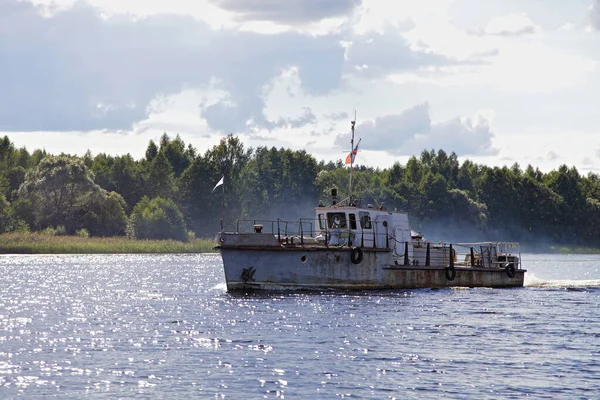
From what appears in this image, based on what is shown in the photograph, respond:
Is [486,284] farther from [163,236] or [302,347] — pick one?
[163,236]

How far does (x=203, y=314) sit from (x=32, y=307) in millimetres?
9235

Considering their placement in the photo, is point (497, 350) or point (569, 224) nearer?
point (497, 350)

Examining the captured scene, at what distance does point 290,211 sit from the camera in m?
159

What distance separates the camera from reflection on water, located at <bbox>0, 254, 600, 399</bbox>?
25.5 meters

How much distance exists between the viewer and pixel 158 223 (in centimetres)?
12556

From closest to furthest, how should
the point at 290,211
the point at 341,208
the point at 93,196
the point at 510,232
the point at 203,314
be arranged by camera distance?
the point at 203,314, the point at 341,208, the point at 93,196, the point at 290,211, the point at 510,232

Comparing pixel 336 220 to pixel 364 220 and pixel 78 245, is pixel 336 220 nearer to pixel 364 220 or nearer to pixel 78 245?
pixel 364 220

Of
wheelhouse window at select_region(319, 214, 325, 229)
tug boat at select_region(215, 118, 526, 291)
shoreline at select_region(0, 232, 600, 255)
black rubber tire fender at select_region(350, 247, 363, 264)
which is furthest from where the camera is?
shoreline at select_region(0, 232, 600, 255)

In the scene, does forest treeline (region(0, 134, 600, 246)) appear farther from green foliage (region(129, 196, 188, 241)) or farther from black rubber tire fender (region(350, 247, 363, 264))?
black rubber tire fender (region(350, 247, 363, 264))

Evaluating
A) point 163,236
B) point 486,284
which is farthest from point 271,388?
point 163,236

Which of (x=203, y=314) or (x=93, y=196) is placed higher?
(x=93, y=196)

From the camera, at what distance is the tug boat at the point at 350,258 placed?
4631cm

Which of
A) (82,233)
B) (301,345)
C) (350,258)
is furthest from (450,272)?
(82,233)

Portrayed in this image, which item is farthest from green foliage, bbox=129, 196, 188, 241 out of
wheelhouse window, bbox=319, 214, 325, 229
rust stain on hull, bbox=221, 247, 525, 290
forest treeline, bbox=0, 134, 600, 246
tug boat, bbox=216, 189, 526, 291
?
rust stain on hull, bbox=221, 247, 525, 290
